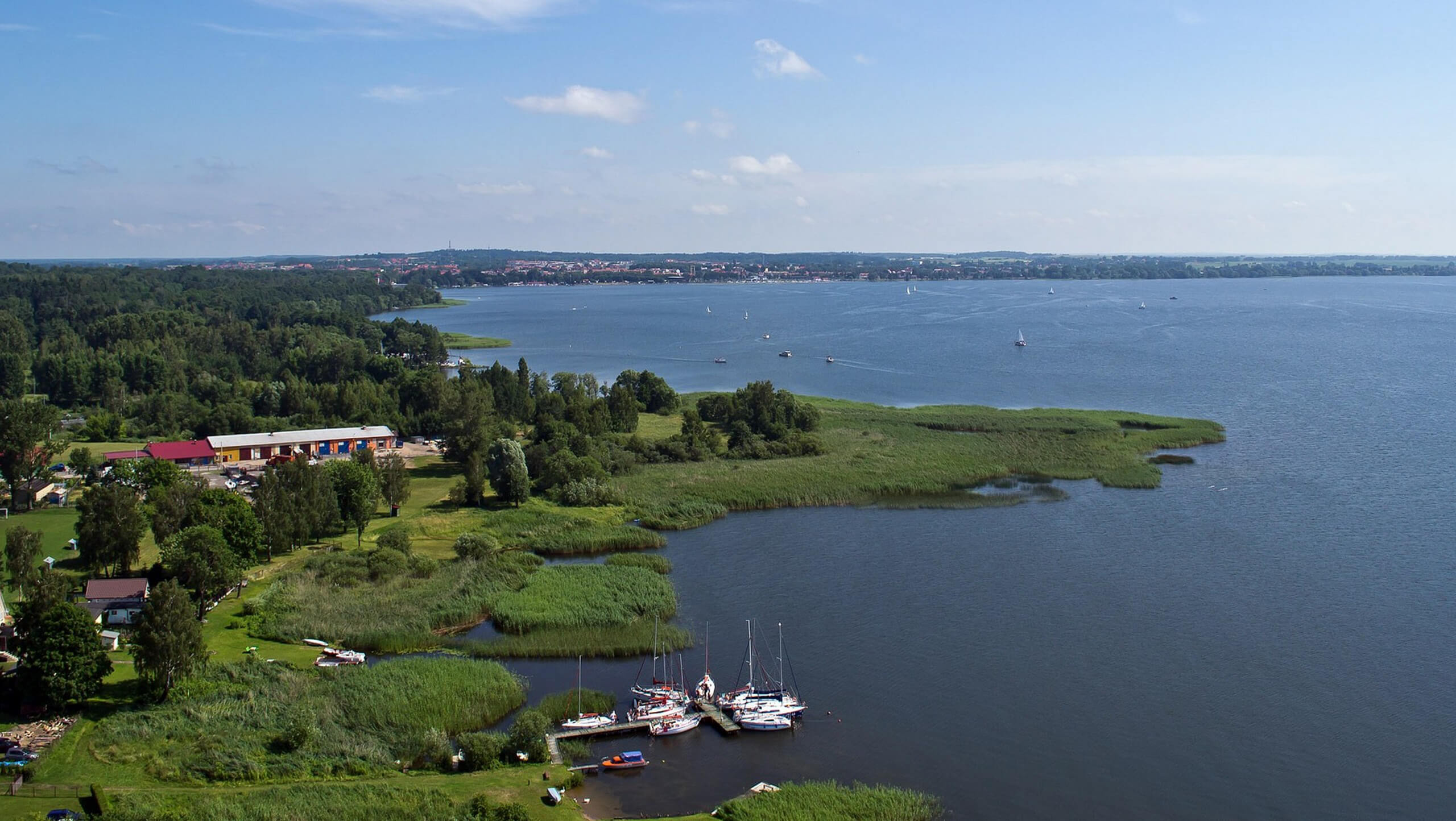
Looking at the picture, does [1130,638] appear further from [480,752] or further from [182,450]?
[182,450]

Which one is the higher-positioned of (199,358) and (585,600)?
(199,358)

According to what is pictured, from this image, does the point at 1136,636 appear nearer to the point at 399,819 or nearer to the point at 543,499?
the point at 399,819

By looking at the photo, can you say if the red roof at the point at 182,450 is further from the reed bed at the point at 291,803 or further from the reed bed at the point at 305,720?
the reed bed at the point at 291,803

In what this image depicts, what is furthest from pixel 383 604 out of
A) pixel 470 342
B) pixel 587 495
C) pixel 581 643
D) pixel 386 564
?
pixel 470 342

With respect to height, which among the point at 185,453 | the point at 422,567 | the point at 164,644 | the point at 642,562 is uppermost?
the point at 164,644

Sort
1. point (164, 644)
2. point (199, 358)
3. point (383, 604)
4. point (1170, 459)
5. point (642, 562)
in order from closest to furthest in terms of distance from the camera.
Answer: point (164, 644), point (383, 604), point (642, 562), point (1170, 459), point (199, 358)

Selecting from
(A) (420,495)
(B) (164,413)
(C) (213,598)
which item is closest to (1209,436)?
(A) (420,495)

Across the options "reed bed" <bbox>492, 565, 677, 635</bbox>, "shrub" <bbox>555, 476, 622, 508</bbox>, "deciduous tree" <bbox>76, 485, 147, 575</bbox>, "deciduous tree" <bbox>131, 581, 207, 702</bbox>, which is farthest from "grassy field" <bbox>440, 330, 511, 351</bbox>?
"deciduous tree" <bbox>131, 581, 207, 702</bbox>
